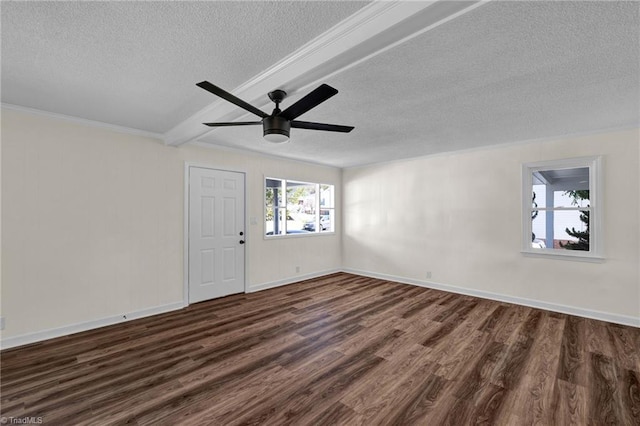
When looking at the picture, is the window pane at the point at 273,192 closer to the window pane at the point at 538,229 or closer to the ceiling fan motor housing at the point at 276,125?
the ceiling fan motor housing at the point at 276,125

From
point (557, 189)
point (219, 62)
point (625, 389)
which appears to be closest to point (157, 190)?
point (219, 62)

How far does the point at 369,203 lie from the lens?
630 centimetres

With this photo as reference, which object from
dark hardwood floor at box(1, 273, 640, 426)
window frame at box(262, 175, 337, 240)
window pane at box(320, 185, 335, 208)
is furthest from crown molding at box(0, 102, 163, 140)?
window pane at box(320, 185, 335, 208)

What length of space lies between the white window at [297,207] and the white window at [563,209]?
3754 millimetres

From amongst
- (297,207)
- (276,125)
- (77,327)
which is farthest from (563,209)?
(77,327)

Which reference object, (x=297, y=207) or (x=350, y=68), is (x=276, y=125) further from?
(x=297, y=207)

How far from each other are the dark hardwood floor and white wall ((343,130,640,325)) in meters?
0.50

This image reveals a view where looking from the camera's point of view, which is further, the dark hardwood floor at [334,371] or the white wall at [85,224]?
the white wall at [85,224]

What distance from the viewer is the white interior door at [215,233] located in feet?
14.5

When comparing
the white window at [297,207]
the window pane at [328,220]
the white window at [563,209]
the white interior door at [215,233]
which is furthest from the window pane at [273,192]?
the white window at [563,209]

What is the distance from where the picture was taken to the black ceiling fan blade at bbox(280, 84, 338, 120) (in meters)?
1.80

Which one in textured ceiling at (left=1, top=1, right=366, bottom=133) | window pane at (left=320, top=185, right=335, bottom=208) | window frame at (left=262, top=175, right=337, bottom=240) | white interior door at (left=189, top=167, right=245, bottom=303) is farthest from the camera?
window pane at (left=320, top=185, right=335, bottom=208)

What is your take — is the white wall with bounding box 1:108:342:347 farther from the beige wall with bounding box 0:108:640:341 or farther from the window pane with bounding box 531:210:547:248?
the window pane with bounding box 531:210:547:248

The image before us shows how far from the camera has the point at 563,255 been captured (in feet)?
13.2
